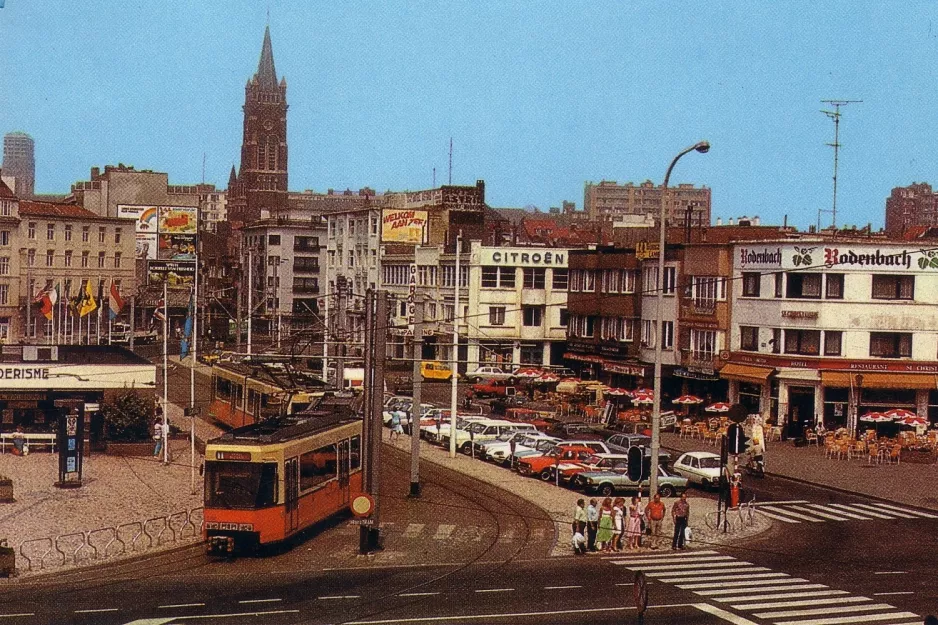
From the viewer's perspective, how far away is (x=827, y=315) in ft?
206

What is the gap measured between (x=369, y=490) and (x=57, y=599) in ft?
41.8

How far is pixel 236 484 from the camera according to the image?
98.1 feet

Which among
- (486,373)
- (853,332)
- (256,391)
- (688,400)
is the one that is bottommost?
(486,373)

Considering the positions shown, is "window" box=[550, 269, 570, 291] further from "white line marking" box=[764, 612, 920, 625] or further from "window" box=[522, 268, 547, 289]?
"white line marking" box=[764, 612, 920, 625]

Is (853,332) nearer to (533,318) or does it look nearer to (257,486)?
(533,318)

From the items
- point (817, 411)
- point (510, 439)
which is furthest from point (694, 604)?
point (817, 411)

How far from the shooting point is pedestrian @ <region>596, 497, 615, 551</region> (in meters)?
32.7

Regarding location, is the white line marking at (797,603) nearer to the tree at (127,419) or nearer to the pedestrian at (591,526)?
the pedestrian at (591,526)

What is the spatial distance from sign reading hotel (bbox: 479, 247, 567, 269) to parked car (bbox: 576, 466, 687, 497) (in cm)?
4877

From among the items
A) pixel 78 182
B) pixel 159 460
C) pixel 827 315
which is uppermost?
pixel 78 182

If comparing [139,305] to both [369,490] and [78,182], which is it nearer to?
[78,182]

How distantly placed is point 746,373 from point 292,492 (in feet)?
128

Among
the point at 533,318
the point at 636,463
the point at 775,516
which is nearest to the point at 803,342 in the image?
the point at 775,516

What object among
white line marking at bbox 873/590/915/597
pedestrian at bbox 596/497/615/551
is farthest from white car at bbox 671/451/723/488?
white line marking at bbox 873/590/915/597
